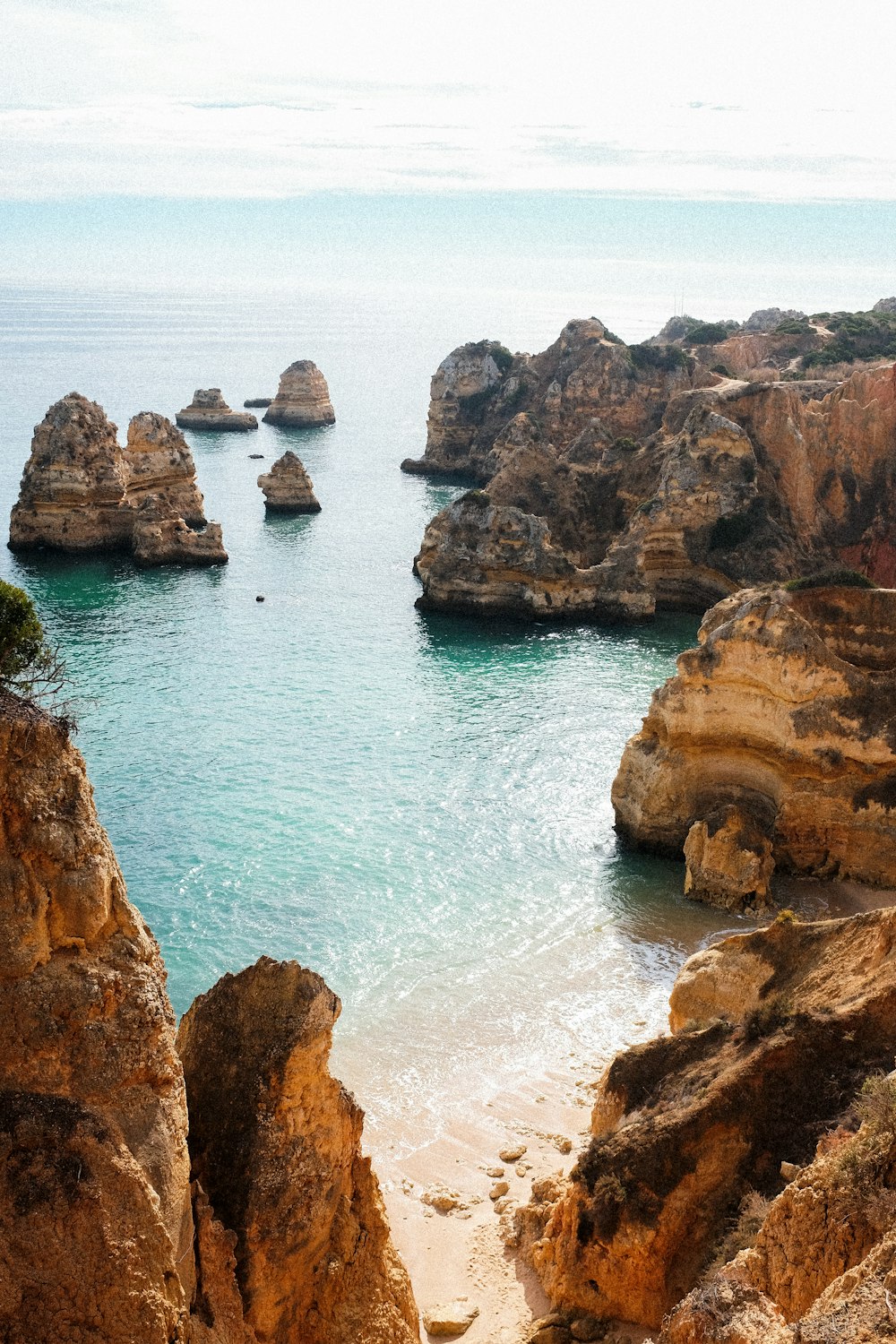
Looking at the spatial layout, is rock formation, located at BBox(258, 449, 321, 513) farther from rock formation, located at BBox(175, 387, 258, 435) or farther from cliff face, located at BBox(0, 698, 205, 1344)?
cliff face, located at BBox(0, 698, 205, 1344)

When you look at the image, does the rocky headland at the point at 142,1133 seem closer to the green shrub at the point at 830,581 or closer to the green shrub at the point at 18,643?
the green shrub at the point at 18,643

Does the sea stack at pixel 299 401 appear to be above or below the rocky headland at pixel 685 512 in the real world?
above

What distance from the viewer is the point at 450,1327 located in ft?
50.9

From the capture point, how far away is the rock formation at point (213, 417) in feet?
371

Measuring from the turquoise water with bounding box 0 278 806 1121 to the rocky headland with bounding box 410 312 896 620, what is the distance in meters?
1.93

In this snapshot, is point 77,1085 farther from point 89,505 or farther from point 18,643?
point 89,505

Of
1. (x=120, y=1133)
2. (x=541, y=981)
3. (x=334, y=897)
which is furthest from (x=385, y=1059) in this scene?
(x=120, y=1133)

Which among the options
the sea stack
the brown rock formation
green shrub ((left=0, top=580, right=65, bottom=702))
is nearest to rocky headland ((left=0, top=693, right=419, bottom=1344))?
green shrub ((left=0, top=580, right=65, bottom=702))

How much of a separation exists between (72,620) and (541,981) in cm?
3415

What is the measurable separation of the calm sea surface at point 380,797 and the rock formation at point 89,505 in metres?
1.49

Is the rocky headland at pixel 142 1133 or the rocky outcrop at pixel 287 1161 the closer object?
the rocky headland at pixel 142 1133

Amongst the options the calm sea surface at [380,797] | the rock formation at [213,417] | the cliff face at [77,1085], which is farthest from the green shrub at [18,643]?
the rock formation at [213,417]

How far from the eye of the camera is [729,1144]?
14.4 meters

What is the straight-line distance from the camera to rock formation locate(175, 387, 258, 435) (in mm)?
113125
